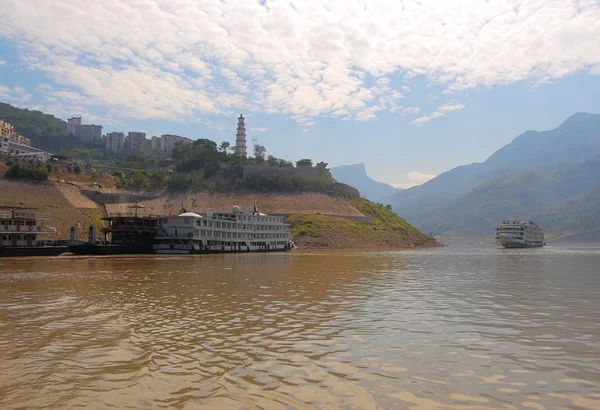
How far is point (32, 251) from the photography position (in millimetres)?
66000

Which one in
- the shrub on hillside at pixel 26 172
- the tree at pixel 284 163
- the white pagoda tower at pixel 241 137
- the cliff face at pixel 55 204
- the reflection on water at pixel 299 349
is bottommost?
the reflection on water at pixel 299 349

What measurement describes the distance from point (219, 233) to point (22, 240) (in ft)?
99.7

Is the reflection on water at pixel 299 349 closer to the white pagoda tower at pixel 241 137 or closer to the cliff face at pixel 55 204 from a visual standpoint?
the cliff face at pixel 55 204

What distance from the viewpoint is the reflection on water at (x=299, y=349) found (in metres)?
10.6

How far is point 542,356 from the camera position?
13.6m

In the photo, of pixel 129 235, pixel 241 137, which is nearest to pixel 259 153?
pixel 241 137

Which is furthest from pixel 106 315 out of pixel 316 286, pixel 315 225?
pixel 315 225

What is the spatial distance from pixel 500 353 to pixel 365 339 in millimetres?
4071

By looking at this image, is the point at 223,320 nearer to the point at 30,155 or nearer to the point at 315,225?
the point at 315,225

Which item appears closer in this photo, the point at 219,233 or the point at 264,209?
the point at 219,233

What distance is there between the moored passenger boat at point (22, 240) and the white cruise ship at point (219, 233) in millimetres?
15678

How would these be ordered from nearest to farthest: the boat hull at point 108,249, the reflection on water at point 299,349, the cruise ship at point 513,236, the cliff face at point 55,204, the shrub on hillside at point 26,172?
the reflection on water at point 299,349
the boat hull at point 108,249
the cliff face at point 55,204
the shrub on hillside at point 26,172
the cruise ship at point 513,236

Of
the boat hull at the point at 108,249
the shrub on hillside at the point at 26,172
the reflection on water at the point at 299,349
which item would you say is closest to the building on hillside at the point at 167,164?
the shrub on hillside at the point at 26,172

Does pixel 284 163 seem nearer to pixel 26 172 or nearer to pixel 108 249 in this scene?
pixel 26 172
